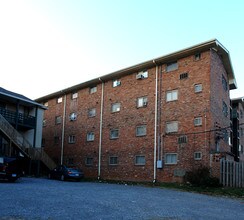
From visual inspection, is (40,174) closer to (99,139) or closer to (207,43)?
(99,139)

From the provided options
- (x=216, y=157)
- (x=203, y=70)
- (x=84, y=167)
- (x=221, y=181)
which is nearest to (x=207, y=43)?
(x=203, y=70)

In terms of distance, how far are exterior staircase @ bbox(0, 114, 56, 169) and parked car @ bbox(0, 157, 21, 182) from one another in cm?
660

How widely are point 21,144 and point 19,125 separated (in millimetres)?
2913

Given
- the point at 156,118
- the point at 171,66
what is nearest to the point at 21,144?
the point at 156,118

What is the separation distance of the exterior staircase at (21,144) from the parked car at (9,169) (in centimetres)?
660

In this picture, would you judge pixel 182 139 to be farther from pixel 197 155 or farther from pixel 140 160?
pixel 140 160

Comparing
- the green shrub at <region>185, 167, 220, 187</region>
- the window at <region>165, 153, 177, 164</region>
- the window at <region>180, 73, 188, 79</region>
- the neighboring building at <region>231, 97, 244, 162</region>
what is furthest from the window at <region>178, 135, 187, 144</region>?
the neighboring building at <region>231, 97, 244, 162</region>

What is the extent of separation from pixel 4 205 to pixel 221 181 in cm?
1625

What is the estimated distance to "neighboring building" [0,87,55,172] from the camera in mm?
27006

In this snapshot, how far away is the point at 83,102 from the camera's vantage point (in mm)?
35438

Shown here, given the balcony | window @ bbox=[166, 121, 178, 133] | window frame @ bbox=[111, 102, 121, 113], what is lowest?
window @ bbox=[166, 121, 178, 133]

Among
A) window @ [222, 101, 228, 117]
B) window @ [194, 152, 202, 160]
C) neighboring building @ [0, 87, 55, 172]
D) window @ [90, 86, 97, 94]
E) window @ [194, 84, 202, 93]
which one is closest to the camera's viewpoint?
window @ [194, 152, 202, 160]

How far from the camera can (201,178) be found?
871 inches

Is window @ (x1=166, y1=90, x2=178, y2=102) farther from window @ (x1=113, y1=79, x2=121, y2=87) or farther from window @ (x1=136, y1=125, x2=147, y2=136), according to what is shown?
window @ (x1=113, y1=79, x2=121, y2=87)
